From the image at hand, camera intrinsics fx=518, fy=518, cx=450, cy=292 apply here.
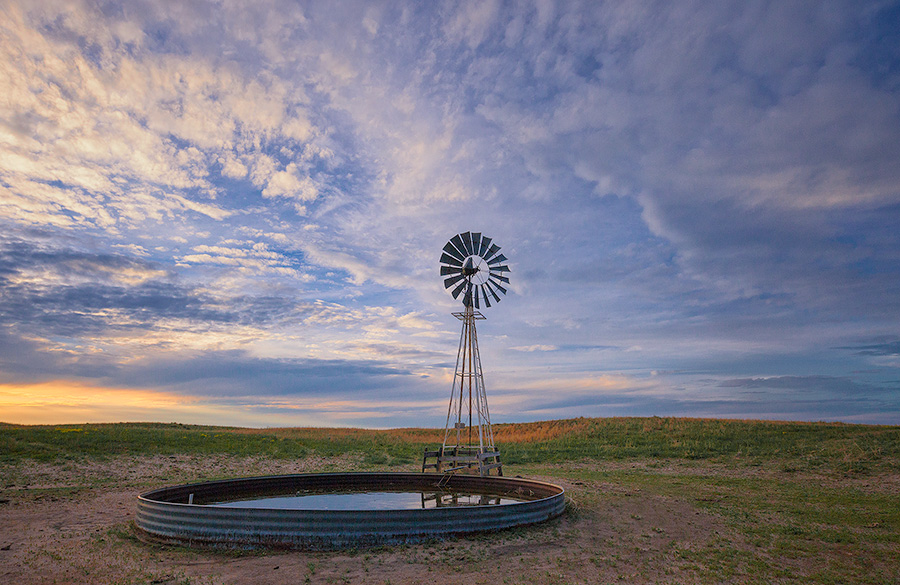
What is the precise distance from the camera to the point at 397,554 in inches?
419

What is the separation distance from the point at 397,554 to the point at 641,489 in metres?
12.4

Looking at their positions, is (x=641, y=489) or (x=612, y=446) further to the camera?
(x=612, y=446)

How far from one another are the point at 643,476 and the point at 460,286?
12.8 meters

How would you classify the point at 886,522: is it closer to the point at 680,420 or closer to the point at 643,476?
the point at 643,476

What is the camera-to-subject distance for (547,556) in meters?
10.9

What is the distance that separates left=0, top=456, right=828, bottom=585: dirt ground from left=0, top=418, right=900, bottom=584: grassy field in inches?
2.5

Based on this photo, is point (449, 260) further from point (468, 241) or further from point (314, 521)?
point (314, 521)

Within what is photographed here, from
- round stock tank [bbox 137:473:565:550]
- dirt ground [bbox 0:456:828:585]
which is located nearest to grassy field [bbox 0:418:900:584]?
dirt ground [bbox 0:456:828:585]

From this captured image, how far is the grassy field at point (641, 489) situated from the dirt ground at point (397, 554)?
64 mm

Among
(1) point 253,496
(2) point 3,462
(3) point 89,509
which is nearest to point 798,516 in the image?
(1) point 253,496

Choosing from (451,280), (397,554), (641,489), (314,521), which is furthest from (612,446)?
(314,521)

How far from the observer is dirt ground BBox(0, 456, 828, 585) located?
9539 mm

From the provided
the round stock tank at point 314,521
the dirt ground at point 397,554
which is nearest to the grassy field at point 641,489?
the dirt ground at point 397,554

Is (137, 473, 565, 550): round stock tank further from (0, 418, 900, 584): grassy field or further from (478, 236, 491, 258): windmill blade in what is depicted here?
(478, 236, 491, 258): windmill blade
